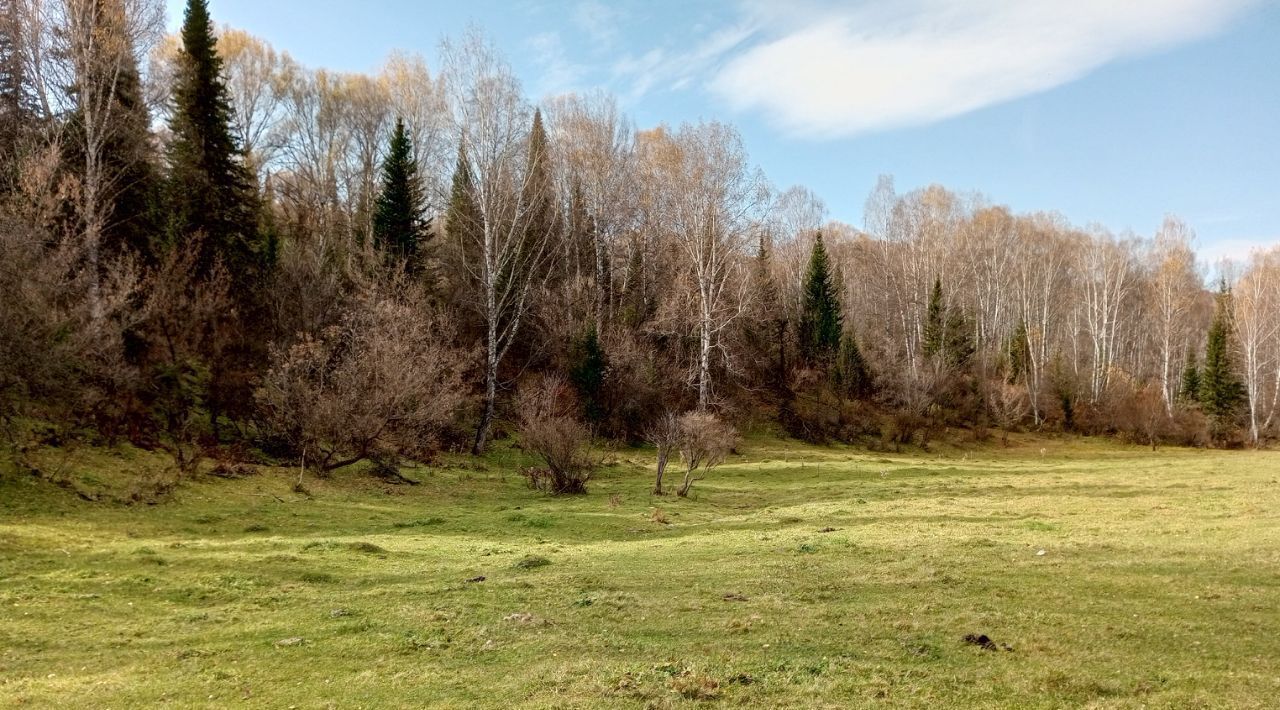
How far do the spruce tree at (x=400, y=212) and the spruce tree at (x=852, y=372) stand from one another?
35137 mm

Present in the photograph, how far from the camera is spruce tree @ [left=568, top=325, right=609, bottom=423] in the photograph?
139ft

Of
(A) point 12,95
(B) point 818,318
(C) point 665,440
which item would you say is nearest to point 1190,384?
(B) point 818,318

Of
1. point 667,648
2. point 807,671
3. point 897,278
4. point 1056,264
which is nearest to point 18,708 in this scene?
point 667,648

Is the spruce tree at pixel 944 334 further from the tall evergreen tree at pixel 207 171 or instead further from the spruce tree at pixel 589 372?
the tall evergreen tree at pixel 207 171

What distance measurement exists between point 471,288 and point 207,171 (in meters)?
15.0

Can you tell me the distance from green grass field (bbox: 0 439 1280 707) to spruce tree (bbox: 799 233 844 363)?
40.3 metres

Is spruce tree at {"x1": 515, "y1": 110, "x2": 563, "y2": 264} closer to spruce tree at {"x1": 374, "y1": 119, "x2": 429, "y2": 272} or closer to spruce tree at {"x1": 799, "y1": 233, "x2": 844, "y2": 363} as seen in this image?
spruce tree at {"x1": 374, "y1": 119, "x2": 429, "y2": 272}

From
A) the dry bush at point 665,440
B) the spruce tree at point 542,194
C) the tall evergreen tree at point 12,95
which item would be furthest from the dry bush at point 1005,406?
the tall evergreen tree at point 12,95

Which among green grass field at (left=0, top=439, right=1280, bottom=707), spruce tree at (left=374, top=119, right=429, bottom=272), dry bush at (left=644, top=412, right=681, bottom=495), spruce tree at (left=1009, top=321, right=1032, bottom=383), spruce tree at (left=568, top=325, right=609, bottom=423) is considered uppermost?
spruce tree at (left=374, top=119, right=429, bottom=272)

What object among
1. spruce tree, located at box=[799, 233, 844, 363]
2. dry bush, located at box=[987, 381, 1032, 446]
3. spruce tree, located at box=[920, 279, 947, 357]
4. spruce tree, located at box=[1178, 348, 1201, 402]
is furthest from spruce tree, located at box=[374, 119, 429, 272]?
spruce tree, located at box=[1178, 348, 1201, 402]

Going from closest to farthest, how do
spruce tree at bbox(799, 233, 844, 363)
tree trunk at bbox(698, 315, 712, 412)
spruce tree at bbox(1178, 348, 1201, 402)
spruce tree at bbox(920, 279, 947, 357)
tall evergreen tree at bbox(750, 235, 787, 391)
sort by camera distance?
1. tree trunk at bbox(698, 315, 712, 412)
2. tall evergreen tree at bbox(750, 235, 787, 391)
3. spruce tree at bbox(799, 233, 844, 363)
4. spruce tree at bbox(920, 279, 947, 357)
5. spruce tree at bbox(1178, 348, 1201, 402)

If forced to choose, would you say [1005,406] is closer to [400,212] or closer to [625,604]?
[400,212]

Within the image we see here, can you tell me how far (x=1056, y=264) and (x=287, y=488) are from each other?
249 feet

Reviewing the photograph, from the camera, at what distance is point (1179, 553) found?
13.3 m
